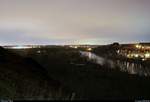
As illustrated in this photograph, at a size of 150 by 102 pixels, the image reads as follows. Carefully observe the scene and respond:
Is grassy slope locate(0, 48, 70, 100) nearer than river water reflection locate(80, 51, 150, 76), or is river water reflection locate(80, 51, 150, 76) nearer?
grassy slope locate(0, 48, 70, 100)

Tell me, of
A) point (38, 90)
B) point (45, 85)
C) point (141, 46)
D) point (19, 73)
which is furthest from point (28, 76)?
point (141, 46)

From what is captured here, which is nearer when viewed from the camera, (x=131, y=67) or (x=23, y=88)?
(x=23, y=88)

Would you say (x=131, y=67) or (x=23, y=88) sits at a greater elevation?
(x=23, y=88)

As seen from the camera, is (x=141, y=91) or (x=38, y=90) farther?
(x=141, y=91)

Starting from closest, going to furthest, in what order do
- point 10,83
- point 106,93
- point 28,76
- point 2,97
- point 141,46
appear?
point 2,97 → point 10,83 → point 28,76 → point 106,93 → point 141,46

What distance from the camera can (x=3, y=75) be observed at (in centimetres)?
3083

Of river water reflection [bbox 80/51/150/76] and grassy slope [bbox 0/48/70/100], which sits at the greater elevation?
grassy slope [bbox 0/48/70/100]

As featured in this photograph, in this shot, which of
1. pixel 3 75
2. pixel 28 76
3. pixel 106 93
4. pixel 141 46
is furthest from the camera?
pixel 141 46

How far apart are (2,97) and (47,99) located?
10.2 feet

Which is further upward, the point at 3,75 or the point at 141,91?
the point at 3,75

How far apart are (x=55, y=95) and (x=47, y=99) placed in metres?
2.30

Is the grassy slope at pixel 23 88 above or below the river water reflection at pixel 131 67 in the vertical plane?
above

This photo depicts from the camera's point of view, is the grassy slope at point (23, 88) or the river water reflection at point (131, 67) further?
the river water reflection at point (131, 67)

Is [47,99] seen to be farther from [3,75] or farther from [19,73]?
[19,73]
